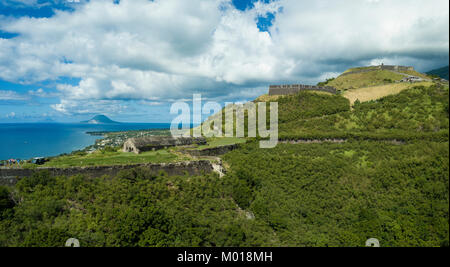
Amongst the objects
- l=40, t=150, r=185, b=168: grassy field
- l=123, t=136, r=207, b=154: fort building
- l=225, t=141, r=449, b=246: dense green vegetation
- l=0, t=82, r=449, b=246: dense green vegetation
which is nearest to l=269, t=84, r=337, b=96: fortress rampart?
l=0, t=82, r=449, b=246: dense green vegetation

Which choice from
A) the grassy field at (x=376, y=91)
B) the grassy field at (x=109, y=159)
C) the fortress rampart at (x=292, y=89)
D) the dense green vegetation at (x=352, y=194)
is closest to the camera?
the dense green vegetation at (x=352, y=194)

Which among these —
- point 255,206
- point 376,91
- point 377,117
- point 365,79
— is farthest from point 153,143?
point 365,79

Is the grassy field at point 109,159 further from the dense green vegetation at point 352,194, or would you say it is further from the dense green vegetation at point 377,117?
the dense green vegetation at point 377,117

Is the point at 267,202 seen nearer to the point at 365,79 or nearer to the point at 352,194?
the point at 352,194

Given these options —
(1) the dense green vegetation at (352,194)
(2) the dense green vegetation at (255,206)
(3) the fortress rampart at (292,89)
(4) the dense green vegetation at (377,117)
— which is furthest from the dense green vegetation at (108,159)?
(3) the fortress rampart at (292,89)

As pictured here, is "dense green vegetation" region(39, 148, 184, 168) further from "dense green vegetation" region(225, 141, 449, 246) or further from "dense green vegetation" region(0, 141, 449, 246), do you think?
"dense green vegetation" region(225, 141, 449, 246)

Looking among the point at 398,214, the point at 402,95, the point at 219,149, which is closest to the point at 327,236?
the point at 398,214
